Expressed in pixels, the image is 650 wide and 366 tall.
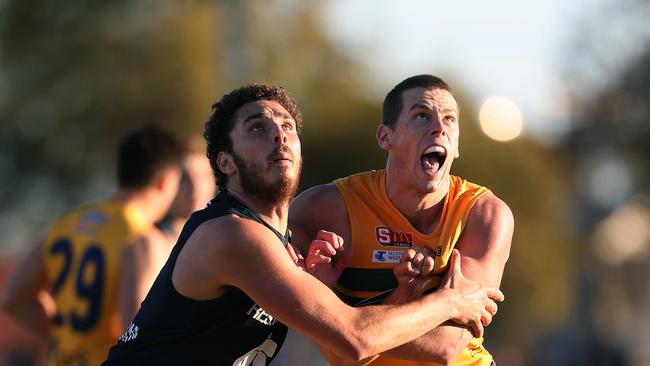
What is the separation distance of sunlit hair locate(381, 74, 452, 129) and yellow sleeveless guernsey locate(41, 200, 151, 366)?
2415 mm

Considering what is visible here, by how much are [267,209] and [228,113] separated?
0.55m

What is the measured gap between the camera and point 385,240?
6.71 meters

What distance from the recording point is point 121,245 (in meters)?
8.57

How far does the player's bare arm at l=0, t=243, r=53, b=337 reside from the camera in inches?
352

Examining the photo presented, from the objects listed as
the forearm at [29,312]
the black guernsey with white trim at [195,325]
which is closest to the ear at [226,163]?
the black guernsey with white trim at [195,325]

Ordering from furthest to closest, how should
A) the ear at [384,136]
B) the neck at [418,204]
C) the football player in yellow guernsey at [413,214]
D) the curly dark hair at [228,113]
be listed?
the ear at [384,136], the neck at [418,204], the football player in yellow guernsey at [413,214], the curly dark hair at [228,113]

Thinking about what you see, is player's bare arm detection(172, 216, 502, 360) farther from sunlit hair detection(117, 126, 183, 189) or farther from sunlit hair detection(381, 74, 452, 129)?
sunlit hair detection(117, 126, 183, 189)

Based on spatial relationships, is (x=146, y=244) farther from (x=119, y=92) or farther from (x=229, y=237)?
(x=119, y=92)

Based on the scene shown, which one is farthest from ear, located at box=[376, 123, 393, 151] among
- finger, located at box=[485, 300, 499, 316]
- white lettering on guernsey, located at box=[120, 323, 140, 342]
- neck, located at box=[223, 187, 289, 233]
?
white lettering on guernsey, located at box=[120, 323, 140, 342]

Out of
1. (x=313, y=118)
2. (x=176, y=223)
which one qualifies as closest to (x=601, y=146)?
(x=313, y=118)

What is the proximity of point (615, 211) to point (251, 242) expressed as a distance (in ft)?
104

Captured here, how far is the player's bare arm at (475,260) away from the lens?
20.7 feet

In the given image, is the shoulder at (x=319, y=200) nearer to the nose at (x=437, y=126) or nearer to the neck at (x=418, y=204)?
the neck at (x=418, y=204)

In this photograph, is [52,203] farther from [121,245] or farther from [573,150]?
[121,245]
